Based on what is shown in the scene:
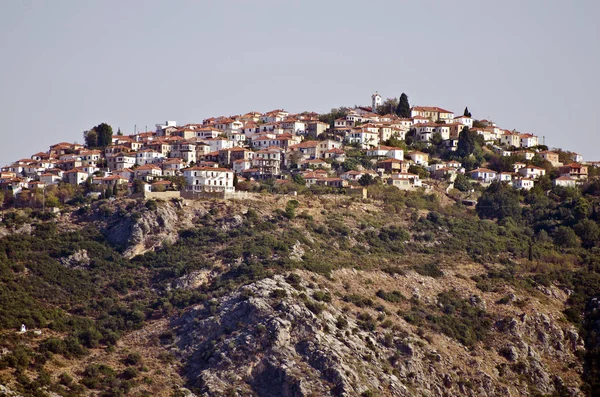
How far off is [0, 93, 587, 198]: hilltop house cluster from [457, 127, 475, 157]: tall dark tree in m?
1.62

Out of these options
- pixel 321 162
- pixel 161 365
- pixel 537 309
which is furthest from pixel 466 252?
pixel 161 365

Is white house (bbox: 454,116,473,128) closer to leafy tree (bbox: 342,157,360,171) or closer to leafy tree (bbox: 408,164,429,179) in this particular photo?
leafy tree (bbox: 408,164,429,179)

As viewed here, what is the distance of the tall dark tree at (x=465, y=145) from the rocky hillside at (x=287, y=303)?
19.6 metres

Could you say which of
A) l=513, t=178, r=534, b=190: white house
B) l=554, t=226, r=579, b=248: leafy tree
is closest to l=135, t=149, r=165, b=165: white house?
l=513, t=178, r=534, b=190: white house

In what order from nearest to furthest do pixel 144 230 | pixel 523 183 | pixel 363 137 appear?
pixel 144 230 → pixel 523 183 → pixel 363 137

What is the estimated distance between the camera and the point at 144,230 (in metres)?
81.4

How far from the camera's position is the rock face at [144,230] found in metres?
80.8

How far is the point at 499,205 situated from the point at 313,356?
129 feet

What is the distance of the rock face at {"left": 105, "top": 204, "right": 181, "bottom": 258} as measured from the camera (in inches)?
3179

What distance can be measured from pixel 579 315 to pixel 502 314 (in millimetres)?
A: 6234

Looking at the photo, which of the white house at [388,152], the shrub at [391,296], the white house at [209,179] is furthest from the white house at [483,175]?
the shrub at [391,296]

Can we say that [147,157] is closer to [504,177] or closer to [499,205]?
[499,205]

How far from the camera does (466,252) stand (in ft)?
283

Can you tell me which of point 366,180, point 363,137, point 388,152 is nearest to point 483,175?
point 388,152
